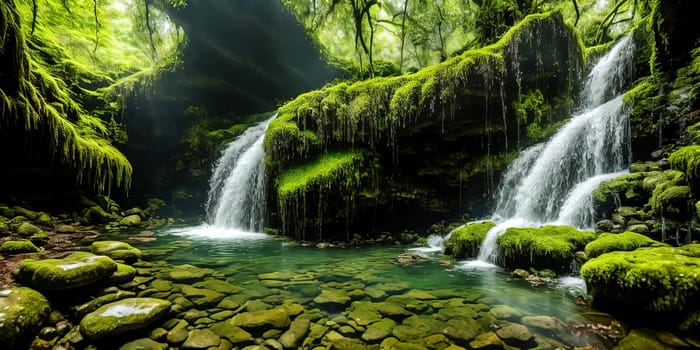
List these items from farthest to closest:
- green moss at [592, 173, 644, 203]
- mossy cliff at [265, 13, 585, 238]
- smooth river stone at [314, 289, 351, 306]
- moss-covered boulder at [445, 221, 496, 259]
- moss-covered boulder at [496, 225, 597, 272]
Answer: mossy cliff at [265, 13, 585, 238] < moss-covered boulder at [445, 221, 496, 259] < green moss at [592, 173, 644, 203] < moss-covered boulder at [496, 225, 597, 272] < smooth river stone at [314, 289, 351, 306]

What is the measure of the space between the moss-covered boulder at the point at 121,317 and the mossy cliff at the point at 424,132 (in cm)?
522

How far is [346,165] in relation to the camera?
27.5ft

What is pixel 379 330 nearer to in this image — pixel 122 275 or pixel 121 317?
pixel 121 317

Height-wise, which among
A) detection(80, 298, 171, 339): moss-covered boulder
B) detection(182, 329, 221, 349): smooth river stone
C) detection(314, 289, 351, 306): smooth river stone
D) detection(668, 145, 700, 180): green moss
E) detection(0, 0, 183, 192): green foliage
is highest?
detection(0, 0, 183, 192): green foliage

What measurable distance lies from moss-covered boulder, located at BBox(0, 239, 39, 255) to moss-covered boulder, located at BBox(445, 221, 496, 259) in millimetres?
7564

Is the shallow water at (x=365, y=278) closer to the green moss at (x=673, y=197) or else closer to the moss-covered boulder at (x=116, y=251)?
the moss-covered boulder at (x=116, y=251)

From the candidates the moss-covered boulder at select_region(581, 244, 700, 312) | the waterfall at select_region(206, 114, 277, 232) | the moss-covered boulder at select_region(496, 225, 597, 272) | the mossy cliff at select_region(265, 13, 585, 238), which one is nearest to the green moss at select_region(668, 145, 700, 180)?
the moss-covered boulder at select_region(581, 244, 700, 312)

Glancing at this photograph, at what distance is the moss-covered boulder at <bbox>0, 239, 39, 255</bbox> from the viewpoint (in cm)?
448

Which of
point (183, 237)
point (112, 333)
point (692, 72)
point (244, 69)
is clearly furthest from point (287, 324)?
point (244, 69)

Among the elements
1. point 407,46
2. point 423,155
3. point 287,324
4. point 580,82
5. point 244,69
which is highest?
point 407,46

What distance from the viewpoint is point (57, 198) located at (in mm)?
9797

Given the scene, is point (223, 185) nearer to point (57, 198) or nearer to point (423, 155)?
point (57, 198)

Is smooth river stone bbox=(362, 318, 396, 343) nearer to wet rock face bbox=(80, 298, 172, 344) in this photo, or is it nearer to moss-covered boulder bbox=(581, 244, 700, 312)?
wet rock face bbox=(80, 298, 172, 344)

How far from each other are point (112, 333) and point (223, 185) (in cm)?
963
